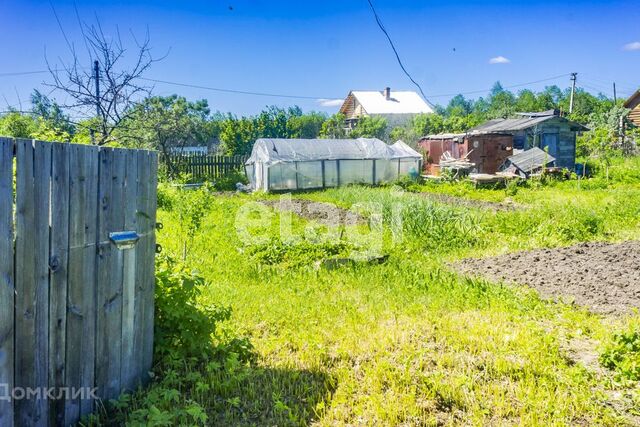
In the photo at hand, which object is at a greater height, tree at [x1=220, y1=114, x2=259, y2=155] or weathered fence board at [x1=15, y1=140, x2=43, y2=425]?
tree at [x1=220, y1=114, x2=259, y2=155]

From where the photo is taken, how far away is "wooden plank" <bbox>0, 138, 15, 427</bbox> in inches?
84.5

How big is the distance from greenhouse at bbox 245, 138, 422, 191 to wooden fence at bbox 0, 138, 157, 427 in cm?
1476

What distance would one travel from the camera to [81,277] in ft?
8.64

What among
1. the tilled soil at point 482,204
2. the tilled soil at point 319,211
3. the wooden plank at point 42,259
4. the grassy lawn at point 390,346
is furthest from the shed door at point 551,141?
the wooden plank at point 42,259

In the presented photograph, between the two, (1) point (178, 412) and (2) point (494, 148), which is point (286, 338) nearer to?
(1) point (178, 412)

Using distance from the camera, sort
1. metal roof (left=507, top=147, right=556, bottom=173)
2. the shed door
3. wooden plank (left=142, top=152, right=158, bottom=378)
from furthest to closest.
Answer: the shed door < metal roof (left=507, top=147, right=556, bottom=173) < wooden plank (left=142, top=152, right=158, bottom=378)

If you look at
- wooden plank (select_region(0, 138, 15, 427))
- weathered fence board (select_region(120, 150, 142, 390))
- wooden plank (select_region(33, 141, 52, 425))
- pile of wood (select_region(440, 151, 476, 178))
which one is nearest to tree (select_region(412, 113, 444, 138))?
pile of wood (select_region(440, 151, 476, 178))

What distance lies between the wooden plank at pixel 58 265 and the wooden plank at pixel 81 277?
34 mm

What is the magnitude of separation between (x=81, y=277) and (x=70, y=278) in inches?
3.2

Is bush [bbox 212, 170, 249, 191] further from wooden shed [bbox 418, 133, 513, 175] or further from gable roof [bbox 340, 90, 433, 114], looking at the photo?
gable roof [bbox 340, 90, 433, 114]

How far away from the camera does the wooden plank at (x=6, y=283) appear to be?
7.04 feet

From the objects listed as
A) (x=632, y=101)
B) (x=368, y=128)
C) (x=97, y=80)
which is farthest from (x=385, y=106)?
(x=97, y=80)

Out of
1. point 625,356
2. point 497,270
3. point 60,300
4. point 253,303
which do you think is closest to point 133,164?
point 60,300

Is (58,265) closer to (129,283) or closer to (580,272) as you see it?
(129,283)
